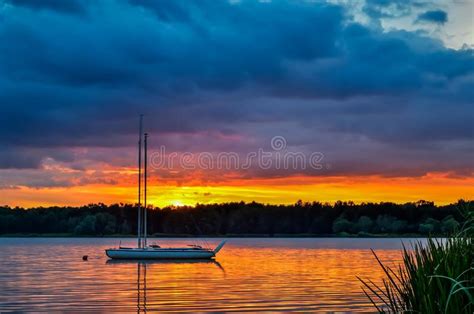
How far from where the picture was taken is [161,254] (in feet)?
230

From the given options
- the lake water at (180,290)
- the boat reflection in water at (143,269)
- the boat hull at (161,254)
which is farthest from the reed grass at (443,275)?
the boat hull at (161,254)

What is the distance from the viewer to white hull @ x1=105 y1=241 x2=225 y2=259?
69812 millimetres

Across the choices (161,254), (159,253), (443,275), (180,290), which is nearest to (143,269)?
(159,253)

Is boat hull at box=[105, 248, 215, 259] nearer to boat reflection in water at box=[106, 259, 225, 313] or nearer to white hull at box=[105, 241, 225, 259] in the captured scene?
white hull at box=[105, 241, 225, 259]

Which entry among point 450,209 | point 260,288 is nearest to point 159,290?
point 260,288

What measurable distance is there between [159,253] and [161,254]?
25 cm

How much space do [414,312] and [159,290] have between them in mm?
31484

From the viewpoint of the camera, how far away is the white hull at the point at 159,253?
69812mm

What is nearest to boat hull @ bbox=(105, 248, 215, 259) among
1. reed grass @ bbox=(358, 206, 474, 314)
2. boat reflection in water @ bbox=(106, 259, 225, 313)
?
boat reflection in water @ bbox=(106, 259, 225, 313)

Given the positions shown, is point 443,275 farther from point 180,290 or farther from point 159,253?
point 159,253

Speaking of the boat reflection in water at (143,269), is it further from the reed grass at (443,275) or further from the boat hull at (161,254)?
the reed grass at (443,275)

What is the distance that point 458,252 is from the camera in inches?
468

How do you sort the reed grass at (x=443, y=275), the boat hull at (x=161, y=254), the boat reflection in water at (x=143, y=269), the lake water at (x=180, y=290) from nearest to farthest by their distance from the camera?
the reed grass at (x=443, y=275) → the lake water at (x=180, y=290) → the boat reflection in water at (x=143, y=269) → the boat hull at (x=161, y=254)

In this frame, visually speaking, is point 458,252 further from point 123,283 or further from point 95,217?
point 95,217
